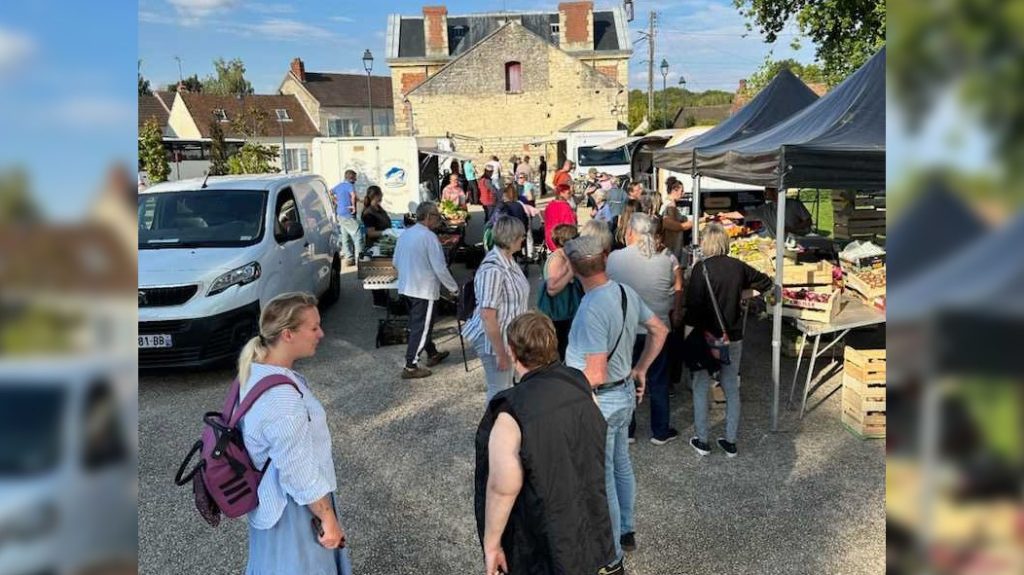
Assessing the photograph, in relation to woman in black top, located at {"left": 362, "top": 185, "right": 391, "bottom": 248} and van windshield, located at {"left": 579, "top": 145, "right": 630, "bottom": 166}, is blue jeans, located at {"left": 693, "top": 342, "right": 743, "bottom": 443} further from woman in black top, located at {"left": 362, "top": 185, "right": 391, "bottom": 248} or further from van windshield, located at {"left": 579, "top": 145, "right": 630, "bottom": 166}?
van windshield, located at {"left": 579, "top": 145, "right": 630, "bottom": 166}

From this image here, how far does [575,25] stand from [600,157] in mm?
24118

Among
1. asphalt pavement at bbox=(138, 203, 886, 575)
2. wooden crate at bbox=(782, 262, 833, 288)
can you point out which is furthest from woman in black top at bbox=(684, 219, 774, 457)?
wooden crate at bbox=(782, 262, 833, 288)

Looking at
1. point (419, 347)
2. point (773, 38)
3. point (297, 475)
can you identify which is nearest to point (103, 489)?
point (297, 475)

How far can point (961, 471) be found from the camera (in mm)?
544

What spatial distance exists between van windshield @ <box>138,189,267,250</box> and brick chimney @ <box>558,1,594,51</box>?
42434mm

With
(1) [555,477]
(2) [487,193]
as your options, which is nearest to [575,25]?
(2) [487,193]

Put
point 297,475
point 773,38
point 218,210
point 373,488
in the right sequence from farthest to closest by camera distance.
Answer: point 773,38, point 218,210, point 373,488, point 297,475

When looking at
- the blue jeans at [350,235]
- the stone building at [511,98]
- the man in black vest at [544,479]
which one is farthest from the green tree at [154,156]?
the stone building at [511,98]

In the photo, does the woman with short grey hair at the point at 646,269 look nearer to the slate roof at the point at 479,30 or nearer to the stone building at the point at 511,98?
the stone building at the point at 511,98

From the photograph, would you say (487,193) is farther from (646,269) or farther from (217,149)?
(217,149)

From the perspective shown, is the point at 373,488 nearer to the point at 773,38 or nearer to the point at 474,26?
the point at 773,38

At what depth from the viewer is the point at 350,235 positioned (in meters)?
13.4

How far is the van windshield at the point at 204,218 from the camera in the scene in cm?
737

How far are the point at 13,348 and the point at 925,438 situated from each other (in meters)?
0.81
